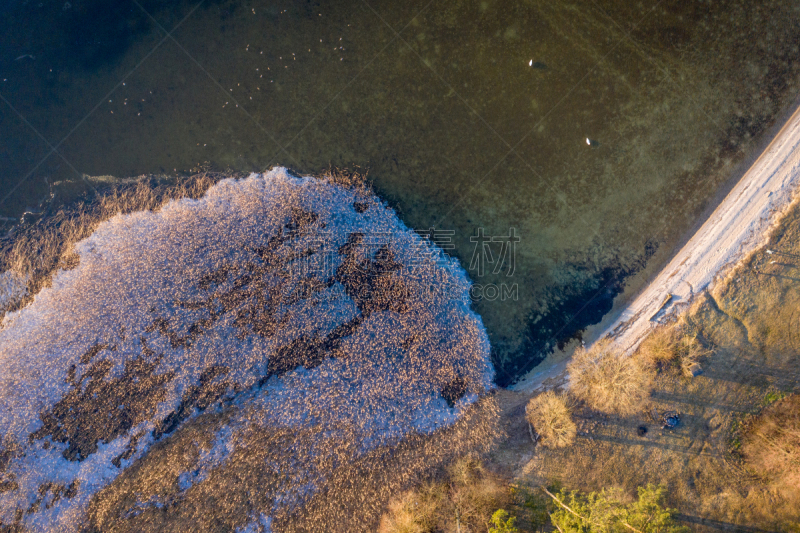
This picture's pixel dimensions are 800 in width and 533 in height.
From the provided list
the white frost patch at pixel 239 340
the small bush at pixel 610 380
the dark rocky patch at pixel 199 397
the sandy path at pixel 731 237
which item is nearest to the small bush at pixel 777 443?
the small bush at pixel 610 380

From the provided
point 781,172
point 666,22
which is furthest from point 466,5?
point 781,172

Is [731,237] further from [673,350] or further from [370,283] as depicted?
[370,283]

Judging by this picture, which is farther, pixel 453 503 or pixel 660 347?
pixel 660 347

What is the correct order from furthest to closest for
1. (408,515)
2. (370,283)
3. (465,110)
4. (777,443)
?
1. (465,110)
2. (370,283)
3. (777,443)
4. (408,515)

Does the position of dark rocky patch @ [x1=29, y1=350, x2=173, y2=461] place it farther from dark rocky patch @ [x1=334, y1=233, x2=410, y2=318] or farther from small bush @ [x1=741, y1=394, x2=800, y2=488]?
small bush @ [x1=741, y1=394, x2=800, y2=488]

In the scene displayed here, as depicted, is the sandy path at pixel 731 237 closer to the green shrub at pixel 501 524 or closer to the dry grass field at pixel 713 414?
the dry grass field at pixel 713 414

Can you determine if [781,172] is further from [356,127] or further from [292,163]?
[292,163]

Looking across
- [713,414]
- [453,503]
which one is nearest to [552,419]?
[453,503]

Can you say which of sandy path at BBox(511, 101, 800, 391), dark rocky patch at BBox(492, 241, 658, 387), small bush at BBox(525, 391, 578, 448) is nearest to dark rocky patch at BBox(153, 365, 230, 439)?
dark rocky patch at BBox(492, 241, 658, 387)
